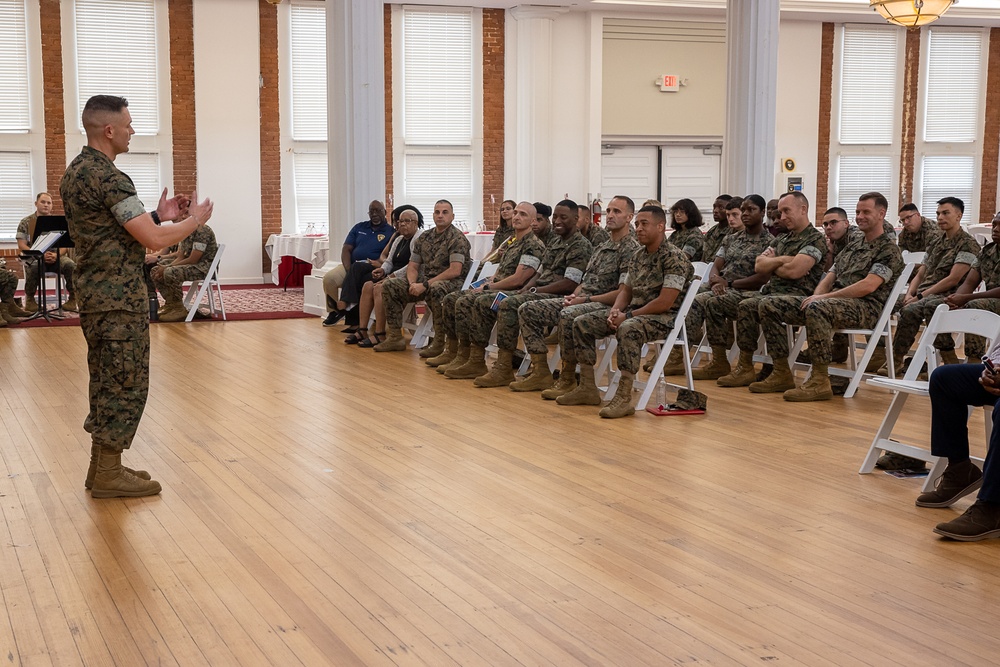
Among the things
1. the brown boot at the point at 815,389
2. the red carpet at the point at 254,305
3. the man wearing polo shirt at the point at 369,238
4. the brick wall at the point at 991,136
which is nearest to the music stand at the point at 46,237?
the red carpet at the point at 254,305

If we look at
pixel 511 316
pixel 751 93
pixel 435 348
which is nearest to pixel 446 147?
pixel 751 93

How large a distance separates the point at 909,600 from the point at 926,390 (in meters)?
1.42

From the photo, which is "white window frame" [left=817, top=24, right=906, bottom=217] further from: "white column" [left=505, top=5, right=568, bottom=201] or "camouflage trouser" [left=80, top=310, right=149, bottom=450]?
"camouflage trouser" [left=80, top=310, right=149, bottom=450]

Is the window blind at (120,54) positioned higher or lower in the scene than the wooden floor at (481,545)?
higher

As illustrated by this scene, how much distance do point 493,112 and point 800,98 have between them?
5.17 meters

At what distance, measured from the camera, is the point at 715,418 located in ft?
21.9

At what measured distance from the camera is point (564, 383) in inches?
289

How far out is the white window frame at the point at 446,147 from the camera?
1680 centimetres

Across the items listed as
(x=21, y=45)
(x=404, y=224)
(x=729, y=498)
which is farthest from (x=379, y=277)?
(x=21, y=45)

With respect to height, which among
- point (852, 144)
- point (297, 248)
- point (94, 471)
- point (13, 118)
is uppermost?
point (13, 118)

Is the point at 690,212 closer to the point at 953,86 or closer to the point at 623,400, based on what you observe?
the point at 623,400

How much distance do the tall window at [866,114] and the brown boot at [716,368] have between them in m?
11.3

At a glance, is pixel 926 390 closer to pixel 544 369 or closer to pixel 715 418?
pixel 715 418

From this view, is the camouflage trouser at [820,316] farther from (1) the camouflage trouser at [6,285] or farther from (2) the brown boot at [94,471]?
(1) the camouflage trouser at [6,285]
